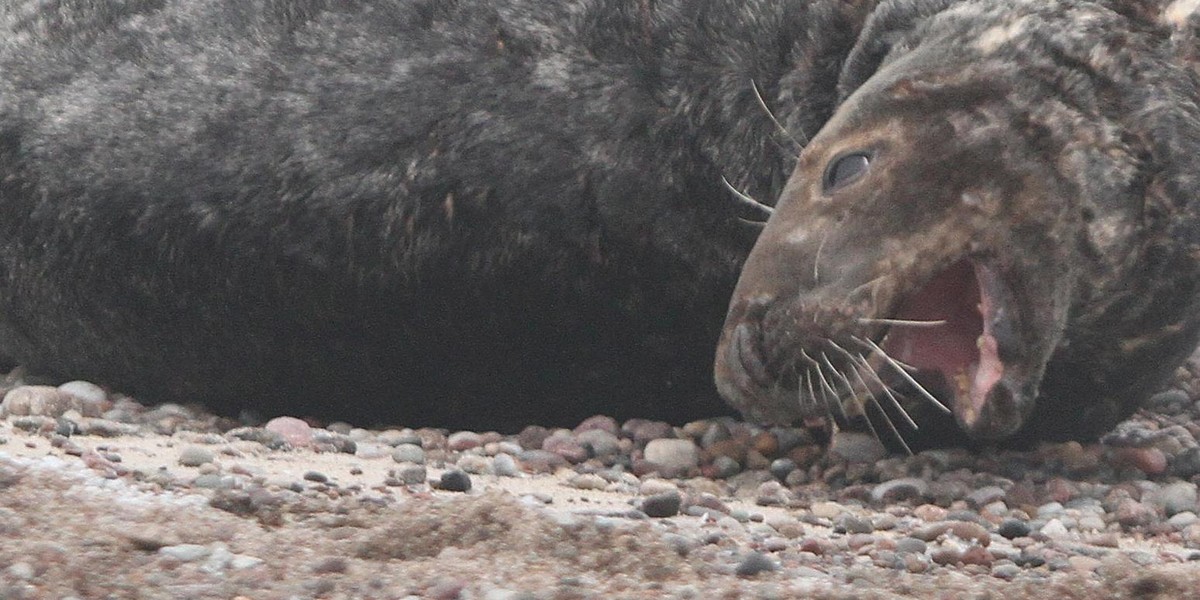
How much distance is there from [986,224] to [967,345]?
11.9 inches

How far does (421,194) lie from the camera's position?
5.19 metres

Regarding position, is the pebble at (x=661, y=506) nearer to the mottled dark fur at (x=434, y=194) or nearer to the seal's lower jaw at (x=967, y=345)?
the seal's lower jaw at (x=967, y=345)

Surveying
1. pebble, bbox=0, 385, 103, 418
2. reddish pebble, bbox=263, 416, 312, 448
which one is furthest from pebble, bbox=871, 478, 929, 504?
pebble, bbox=0, 385, 103, 418

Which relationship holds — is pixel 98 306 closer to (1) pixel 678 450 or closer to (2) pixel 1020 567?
(1) pixel 678 450

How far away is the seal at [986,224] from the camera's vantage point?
421cm

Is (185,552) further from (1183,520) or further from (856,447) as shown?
(1183,520)

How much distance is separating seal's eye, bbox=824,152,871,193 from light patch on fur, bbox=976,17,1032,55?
426 mm

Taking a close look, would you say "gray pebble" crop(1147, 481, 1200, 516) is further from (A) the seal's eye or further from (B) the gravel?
(A) the seal's eye

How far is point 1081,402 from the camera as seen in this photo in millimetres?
4898

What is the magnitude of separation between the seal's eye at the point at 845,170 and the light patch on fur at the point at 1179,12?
84cm

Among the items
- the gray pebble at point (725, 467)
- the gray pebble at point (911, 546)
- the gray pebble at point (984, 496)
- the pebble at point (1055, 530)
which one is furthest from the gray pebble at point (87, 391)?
the pebble at point (1055, 530)

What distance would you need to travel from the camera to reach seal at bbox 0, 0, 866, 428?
16.9 feet

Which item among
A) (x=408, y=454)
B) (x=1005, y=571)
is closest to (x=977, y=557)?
(x=1005, y=571)

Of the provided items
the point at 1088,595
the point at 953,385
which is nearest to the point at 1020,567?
the point at 1088,595
